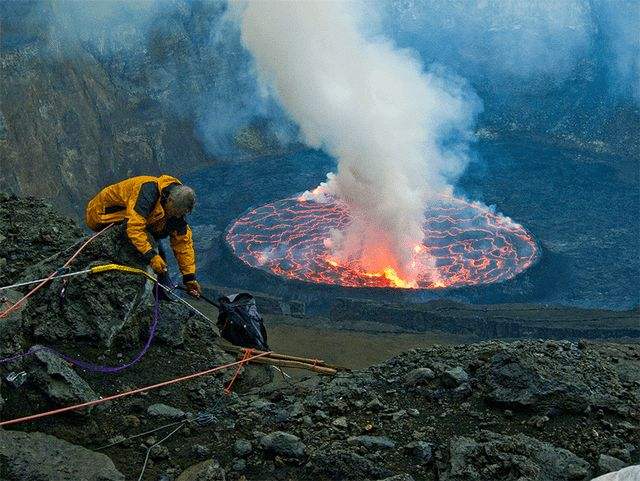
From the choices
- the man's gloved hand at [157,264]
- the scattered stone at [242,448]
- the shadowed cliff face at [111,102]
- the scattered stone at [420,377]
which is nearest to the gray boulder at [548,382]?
the scattered stone at [420,377]

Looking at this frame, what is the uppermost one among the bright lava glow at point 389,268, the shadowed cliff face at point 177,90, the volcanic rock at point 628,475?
the volcanic rock at point 628,475

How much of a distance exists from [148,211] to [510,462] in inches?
173

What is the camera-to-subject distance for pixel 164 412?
578cm

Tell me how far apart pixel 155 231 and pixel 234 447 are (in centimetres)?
315

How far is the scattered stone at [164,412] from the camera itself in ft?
18.8

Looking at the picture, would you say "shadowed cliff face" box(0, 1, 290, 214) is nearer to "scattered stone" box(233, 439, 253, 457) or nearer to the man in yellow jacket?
the man in yellow jacket

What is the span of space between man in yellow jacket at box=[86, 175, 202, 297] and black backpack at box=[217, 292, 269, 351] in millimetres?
555

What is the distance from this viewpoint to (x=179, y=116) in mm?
37875

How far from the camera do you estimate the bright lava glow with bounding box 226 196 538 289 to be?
22.4 metres

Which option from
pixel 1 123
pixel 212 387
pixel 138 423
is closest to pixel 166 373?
pixel 212 387

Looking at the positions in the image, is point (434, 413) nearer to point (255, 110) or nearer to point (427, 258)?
point (427, 258)

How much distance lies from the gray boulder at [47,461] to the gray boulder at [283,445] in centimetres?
107

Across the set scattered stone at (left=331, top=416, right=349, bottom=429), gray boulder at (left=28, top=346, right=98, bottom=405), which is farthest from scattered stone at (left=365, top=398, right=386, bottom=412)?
gray boulder at (left=28, top=346, right=98, bottom=405)

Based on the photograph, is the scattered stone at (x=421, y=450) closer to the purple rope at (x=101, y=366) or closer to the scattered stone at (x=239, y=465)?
the scattered stone at (x=239, y=465)
